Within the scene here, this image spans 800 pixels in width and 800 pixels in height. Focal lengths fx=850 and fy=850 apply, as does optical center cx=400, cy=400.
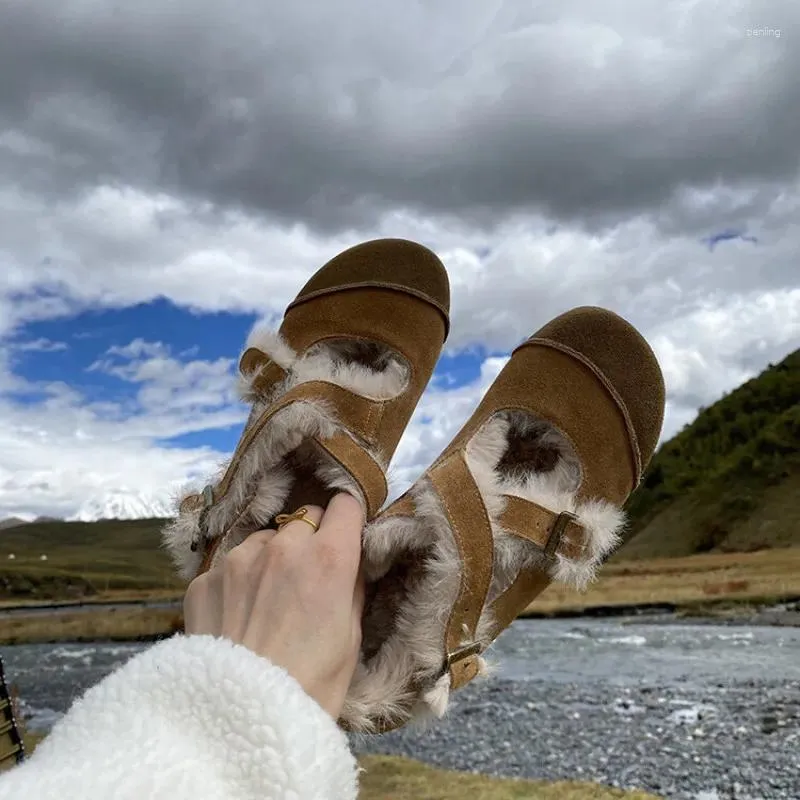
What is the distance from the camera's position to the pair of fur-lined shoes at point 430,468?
5.98ft

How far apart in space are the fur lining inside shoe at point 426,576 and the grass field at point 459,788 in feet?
10.1

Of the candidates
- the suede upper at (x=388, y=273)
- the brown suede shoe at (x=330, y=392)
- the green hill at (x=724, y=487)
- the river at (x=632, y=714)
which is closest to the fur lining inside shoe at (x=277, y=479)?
the brown suede shoe at (x=330, y=392)

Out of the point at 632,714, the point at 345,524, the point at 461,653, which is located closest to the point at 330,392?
the point at 345,524

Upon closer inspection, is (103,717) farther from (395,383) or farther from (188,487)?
(395,383)

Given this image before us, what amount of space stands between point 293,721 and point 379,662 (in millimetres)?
693

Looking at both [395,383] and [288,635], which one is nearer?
[288,635]

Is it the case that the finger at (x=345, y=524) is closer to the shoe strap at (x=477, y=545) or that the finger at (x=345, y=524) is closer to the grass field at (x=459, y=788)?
the shoe strap at (x=477, y=545)

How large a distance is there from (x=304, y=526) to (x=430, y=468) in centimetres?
42

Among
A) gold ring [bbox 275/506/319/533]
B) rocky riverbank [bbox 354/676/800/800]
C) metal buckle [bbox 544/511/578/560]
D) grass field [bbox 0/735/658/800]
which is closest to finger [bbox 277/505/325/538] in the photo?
gold ring [bbox 275/506/319/533]

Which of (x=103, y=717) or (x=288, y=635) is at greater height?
(x=288, y=635)

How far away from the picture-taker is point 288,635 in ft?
4.51

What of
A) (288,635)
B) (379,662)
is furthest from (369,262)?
(288,635)

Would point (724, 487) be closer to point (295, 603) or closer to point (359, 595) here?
point (359, 595)

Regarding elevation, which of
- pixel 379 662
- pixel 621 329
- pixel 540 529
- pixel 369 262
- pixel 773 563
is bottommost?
pixel 379 662
